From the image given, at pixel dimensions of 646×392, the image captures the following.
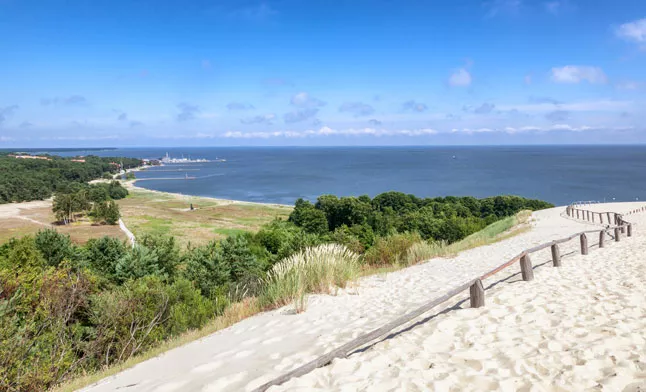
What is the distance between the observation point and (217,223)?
60562 mm

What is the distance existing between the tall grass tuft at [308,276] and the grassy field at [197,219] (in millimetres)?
35456

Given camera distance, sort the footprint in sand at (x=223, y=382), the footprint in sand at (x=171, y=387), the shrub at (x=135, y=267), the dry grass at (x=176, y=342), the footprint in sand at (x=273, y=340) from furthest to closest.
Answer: the shrub at (x=135, y=267)
the footprint in sand at (x=273, y=340)
the dry grass at (x=176, y=342)
the footprint in sand at (x=171, y=387)
the footprint in sand at (x=223, y=382)

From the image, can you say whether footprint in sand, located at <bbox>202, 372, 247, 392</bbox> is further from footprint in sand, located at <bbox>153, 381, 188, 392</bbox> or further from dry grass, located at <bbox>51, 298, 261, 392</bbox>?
dry grass, located at <bbox>51, 298, 261, 392</bbox>

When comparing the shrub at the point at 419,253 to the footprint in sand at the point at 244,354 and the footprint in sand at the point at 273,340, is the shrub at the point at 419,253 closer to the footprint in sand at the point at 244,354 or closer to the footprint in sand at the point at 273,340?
the footprint in sand at the point at 273,340

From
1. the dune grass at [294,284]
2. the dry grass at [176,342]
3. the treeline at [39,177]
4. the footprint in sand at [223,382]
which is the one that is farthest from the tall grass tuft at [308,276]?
the treeline at [39,177]

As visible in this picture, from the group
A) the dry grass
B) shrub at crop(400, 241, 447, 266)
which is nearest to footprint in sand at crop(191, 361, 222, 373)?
the dry grass

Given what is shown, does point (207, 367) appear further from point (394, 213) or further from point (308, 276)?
point (394, 213)

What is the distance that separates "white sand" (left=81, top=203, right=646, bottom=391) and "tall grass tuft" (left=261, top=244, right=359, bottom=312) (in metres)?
0.59

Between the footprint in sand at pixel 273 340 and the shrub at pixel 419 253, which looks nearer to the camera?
the footprint in sand at pixel 273 340

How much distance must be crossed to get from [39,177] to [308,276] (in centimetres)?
13133

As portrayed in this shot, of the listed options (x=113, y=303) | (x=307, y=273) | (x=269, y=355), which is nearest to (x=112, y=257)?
(x=113, y=303)

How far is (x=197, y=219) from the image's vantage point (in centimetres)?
6303

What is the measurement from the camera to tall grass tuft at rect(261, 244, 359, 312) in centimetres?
873

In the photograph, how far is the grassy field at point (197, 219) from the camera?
51.8m
